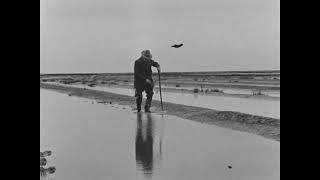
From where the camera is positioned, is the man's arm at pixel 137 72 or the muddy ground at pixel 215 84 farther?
the muddy ground at pixel 215 84

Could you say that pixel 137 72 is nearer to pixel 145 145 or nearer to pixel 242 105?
pixel 145 145

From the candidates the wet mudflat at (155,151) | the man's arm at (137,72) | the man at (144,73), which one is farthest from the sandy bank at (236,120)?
the man's arm at (137,72)

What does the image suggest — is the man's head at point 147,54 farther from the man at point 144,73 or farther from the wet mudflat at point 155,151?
the wet mudflat at point 155,151

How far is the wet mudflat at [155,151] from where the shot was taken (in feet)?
21.1

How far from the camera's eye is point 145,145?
Result: 331 inches

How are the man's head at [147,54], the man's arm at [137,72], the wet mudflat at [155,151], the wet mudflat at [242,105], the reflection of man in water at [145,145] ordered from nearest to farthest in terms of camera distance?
the wet mudflat at [155,151] → the reflection of man in water at [145,145] → the man's head at [147,54] → the man's arm at [137,72] → the wet mudflat at [242,105]

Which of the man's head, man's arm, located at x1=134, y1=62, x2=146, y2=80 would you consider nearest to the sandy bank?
man's arm, located at x1=134, y1=62, x2=146, y2=80

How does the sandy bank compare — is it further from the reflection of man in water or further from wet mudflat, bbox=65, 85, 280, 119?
the reflection of man in water

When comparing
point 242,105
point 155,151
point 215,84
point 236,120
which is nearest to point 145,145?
point 155,151

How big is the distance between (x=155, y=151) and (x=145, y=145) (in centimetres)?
60

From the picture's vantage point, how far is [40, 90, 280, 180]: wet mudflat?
642 centimetres
